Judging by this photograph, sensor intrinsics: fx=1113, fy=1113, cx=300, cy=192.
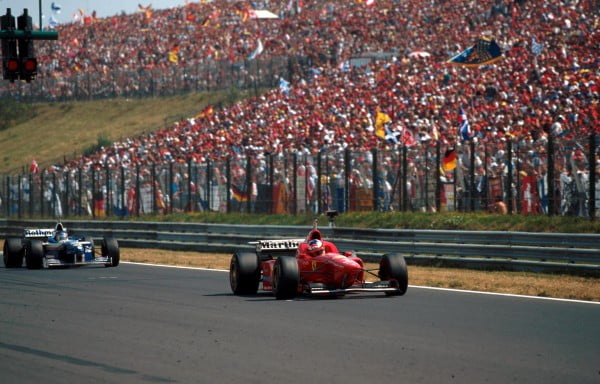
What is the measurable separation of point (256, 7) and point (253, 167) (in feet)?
128

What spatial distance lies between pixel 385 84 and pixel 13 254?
20.4 metres

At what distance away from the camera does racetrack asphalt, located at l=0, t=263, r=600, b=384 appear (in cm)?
884

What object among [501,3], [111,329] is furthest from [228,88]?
[111,329]

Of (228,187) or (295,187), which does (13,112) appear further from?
(295,187)

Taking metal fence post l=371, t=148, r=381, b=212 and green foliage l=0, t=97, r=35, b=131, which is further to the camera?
green foliage l=0, t=97, r=35, b=131

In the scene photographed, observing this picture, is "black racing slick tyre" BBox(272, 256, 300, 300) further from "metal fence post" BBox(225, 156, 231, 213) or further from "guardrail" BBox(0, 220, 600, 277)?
"metal fence post" BBox(225, 156, 231, 213)

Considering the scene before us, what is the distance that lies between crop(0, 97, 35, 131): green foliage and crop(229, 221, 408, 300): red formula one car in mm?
62715

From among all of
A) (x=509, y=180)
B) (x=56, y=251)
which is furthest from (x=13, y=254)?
(x=509, y=180)

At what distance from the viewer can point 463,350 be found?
33.2 feet

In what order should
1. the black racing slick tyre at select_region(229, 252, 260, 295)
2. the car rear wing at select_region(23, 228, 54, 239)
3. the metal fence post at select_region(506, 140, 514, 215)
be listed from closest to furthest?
the black racing slick tyre at select_region(229, 252, 260, 295)
the metal fence post at select_region(506, 140, 514, 215)
the car rear wing at select_region(23, 228, 54, 239)

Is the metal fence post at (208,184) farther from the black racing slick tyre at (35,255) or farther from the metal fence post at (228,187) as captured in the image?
the black racing slick tyre at (35,255)

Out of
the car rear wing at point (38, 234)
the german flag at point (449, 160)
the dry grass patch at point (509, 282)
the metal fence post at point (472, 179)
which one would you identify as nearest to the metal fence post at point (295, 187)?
the german flag at point (449, 160)

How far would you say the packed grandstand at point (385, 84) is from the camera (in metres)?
26.1

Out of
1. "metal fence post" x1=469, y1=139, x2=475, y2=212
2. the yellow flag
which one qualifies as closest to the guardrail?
"metal fence post" x1=469, y1=139, x2=475, y2=212
